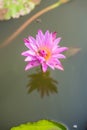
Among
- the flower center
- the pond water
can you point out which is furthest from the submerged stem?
the flower center

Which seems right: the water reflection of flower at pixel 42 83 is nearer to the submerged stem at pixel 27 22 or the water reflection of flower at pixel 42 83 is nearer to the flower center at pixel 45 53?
the flower center at pixel 45 53

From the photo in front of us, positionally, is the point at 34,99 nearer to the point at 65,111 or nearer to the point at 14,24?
the point at 65,111

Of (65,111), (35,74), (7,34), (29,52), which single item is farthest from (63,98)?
(7,34)

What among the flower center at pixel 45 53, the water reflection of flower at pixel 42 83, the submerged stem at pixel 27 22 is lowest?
the water reflection of flower at pixel 42 83

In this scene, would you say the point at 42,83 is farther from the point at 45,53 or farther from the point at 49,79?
the point at 45,53

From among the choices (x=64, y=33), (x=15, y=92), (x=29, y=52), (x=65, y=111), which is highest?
(x=64, y=33)

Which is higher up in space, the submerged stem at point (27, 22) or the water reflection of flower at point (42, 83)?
the submerged stem at point (27, 22)

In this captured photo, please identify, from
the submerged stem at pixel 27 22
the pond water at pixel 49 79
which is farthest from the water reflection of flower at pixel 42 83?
the submerged stem at pixel 27 22
